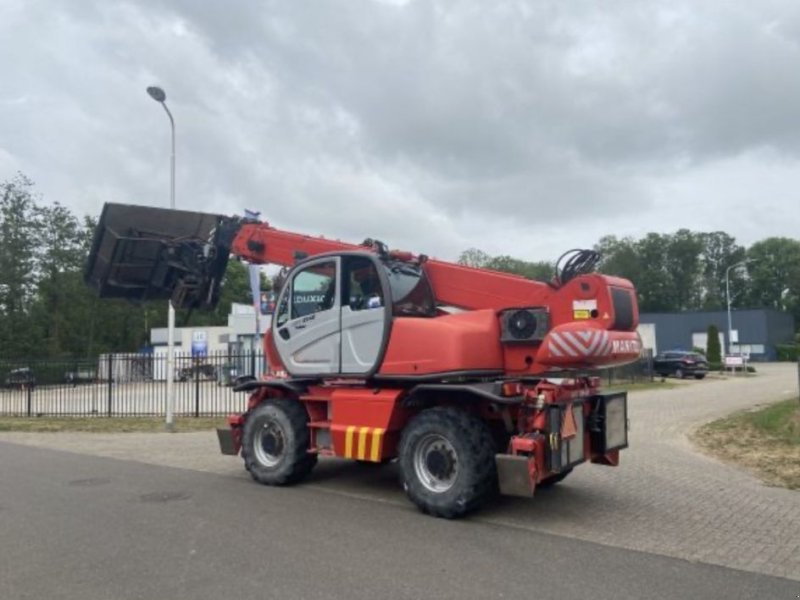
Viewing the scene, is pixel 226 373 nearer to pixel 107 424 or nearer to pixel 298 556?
pixel 107 424

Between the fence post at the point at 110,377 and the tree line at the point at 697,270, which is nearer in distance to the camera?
the fence post at the point at 110,377

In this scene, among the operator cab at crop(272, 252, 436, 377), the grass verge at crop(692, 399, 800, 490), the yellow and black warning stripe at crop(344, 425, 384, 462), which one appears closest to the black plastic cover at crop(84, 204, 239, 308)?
the operator cab at crop(272, 252, 436, 377)

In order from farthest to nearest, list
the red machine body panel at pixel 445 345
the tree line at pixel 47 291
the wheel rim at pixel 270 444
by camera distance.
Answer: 1. the tree line at pixel 47 291
2. the wheel rim at pixel 270 444
3. the red machine body panel at pixel 445 345

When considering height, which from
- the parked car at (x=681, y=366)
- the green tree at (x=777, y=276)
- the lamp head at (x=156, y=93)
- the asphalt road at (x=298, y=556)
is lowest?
the asphalt road at (x=298, y=556)

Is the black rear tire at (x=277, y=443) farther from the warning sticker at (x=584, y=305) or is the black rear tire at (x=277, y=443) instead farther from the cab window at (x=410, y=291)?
the warning sticker at (x=584, y=305)

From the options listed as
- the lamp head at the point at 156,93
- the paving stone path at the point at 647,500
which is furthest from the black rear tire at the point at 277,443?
the lamp head at the point at 156,93

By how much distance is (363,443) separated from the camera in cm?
834

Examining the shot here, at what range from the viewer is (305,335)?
918 cm

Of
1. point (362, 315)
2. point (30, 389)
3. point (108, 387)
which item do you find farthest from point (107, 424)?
point (362, 315)

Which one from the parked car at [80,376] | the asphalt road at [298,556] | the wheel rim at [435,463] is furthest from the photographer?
the parked car at [80,376]

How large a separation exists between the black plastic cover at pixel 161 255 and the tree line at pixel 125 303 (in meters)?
0.46

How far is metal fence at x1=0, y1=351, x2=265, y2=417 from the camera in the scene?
2116cm

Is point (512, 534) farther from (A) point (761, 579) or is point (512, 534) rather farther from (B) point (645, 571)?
(A) point (761, 579)

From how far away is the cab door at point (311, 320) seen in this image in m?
8.83
